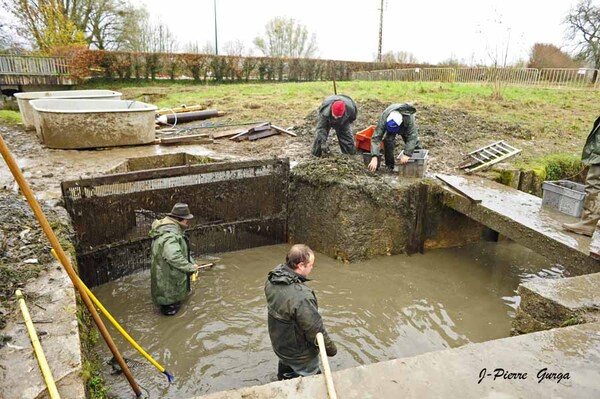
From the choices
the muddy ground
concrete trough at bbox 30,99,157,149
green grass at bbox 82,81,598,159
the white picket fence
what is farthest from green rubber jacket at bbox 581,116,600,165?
the white picket fence

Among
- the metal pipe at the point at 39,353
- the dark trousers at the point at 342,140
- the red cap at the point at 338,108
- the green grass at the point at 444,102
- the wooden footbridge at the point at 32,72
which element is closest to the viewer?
the metal pipe at the point at 39,353

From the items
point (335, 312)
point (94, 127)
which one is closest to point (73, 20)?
point (94, 127)

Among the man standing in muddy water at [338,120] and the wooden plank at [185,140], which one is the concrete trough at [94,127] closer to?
the wooden plank at [185,140]

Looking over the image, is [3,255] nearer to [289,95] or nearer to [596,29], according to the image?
[289,95]

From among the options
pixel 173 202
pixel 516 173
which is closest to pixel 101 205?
pixel 173 202

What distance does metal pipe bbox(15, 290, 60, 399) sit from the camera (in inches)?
94.3

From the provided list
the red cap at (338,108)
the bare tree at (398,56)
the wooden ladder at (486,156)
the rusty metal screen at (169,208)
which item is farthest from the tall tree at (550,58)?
the rusty metal screen at (169,208)

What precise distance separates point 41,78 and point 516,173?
23.4 meters

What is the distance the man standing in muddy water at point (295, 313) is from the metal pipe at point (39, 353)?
163 centimetres

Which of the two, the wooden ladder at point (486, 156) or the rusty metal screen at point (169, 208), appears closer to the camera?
the rusty metal screen at point (169, 208)

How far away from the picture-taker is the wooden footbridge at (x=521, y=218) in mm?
4938

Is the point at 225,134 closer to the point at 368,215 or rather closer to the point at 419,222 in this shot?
the point at 368,215

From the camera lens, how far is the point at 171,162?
9.19 meters

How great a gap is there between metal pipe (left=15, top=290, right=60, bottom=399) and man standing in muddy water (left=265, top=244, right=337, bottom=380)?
163 cm
